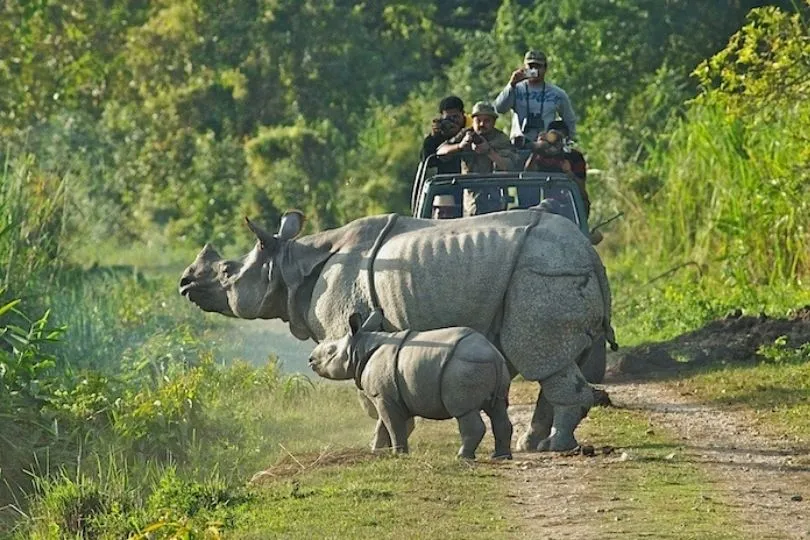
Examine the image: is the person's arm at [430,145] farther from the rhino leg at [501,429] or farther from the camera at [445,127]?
the rhino leg at [501,429]

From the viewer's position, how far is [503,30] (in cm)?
3070

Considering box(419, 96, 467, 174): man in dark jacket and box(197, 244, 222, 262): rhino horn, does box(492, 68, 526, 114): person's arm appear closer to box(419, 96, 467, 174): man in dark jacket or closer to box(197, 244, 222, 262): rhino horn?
box(419, 96, 467, 174): man in dark jacket

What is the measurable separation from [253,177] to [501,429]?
20.9 meters

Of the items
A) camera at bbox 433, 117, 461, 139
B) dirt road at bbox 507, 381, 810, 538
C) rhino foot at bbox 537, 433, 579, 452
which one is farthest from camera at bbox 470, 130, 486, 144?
rhino foot at bbox 537, 433, 579, 452

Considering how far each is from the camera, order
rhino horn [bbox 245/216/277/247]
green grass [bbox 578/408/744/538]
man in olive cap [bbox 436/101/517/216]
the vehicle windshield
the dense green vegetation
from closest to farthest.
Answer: green grass [bbox 578/408/744/538], rhino horn [bbox 245/216/277/247], the dense green vegetation, the vehicle windshield, man in olive cap [bbox 436/101/517/216]

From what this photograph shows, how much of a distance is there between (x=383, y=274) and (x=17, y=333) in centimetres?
315

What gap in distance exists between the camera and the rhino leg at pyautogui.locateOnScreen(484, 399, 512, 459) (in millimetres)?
11523

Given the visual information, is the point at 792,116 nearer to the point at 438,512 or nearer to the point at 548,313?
the point at 548,313

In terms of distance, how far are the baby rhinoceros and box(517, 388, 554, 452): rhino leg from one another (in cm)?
70

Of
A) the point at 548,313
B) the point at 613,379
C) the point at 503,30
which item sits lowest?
the point at 613,379

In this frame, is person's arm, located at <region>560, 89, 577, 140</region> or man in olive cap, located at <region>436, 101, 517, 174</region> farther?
person's arm, located at <region>560, 89, 577, 140</region>

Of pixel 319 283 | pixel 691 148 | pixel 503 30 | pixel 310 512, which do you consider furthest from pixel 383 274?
pixel 503 30

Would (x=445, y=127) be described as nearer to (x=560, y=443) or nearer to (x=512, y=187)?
(x=512, y=187)

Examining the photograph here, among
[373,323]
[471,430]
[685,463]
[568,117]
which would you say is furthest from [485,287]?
[568,117]
